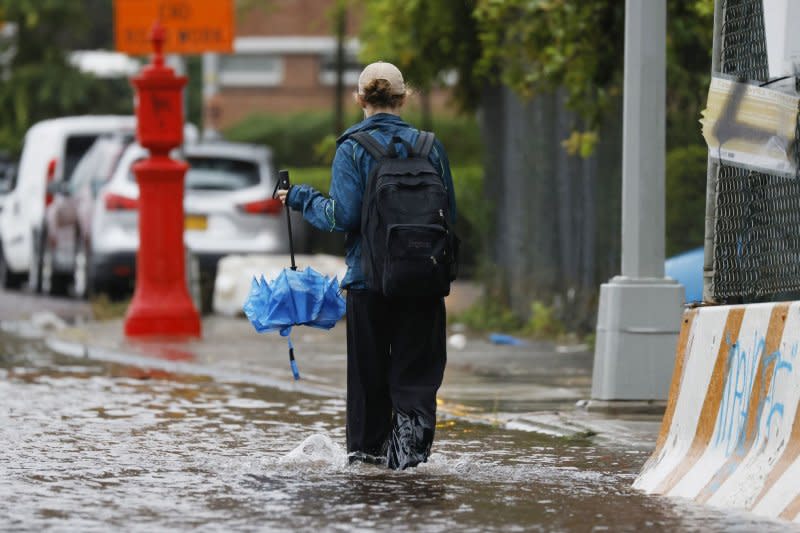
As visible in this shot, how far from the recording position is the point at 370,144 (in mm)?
7941

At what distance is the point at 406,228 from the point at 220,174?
12.3 m

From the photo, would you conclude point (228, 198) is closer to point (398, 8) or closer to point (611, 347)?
point (398, 8)

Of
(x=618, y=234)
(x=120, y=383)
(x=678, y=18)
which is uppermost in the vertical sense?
(x=678, y=18)

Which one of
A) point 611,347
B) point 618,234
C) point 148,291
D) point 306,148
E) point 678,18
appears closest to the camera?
point 611,347

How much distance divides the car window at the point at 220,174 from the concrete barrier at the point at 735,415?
12227 mm

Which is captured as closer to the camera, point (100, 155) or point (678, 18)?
point (678, 18)

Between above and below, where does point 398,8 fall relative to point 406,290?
above

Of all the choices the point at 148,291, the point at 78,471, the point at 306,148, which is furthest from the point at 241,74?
the point at 78,471

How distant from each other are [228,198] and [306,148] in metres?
20.6

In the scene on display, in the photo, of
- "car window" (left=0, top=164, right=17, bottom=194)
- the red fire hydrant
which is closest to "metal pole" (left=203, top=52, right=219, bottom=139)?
"car window" (left=0, top=164, right=17, bottom=194)

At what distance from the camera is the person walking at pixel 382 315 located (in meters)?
7.98

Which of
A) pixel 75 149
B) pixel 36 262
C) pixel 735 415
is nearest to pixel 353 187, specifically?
→ pixel 735 415

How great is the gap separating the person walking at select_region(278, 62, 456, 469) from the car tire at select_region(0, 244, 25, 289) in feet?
57.1

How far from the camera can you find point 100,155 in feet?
67.7
